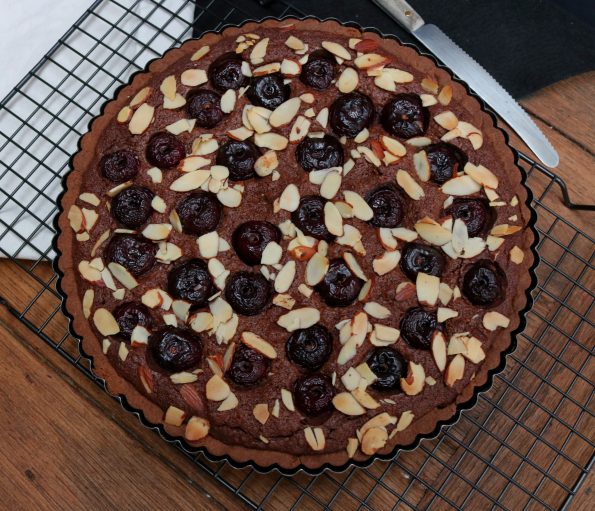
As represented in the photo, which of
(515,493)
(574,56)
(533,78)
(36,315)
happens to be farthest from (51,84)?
(515,493)

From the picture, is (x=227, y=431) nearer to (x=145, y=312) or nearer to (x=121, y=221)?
(x=145, y=312)

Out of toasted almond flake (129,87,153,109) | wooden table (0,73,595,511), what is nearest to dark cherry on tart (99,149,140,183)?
toasted almond flake (129,87,153,109)

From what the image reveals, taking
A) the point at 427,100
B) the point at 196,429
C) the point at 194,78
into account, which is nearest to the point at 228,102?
the point at 194,78

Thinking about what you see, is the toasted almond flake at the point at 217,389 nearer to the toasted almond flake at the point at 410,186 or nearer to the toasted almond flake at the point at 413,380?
the toasted almond flake at the point at 413,380

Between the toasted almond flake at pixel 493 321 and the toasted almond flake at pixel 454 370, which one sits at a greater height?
the toasted almond flake at pixel 493 321

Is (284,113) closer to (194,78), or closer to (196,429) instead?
(194,78)

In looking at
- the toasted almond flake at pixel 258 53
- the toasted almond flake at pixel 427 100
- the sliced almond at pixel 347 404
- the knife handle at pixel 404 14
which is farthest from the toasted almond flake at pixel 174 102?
the sliced almond at pixel 347 404
